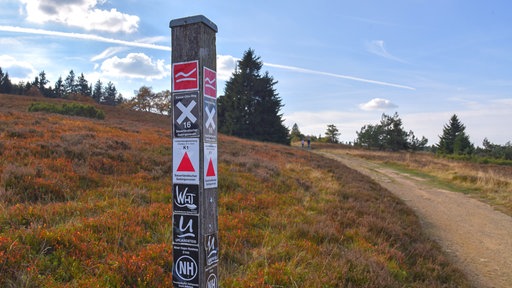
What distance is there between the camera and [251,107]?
4434cm

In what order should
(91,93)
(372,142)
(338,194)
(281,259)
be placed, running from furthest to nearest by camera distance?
(91,93) < (372,142) < (338,194) < (281,259)

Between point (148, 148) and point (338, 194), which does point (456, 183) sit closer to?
point (338, 194)

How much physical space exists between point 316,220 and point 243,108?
37333mm

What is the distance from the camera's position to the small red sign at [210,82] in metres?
2.70

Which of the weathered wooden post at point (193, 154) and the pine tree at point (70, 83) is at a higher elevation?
the pine tree at point (70, 83)

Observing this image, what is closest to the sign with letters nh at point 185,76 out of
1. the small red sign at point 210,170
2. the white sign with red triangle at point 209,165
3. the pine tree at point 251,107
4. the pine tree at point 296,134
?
the white sign with red triangle at point 209,165

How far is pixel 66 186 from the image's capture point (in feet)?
23.0

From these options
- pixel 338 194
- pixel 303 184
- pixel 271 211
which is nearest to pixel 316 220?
pixel 271 211

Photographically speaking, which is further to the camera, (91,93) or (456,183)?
(91,93)

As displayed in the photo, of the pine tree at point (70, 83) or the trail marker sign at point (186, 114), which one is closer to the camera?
the trail marker sign at point (186, 114)

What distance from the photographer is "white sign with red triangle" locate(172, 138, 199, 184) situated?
263 centimetres

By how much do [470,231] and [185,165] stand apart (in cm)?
978

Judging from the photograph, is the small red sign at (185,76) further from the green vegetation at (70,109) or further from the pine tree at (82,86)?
the pine tree at (82,86)

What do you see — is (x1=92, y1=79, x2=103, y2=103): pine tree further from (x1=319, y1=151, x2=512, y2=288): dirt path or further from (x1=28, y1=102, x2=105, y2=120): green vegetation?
(x1=319, y1=151, x2=512, y2=288): dirt path
